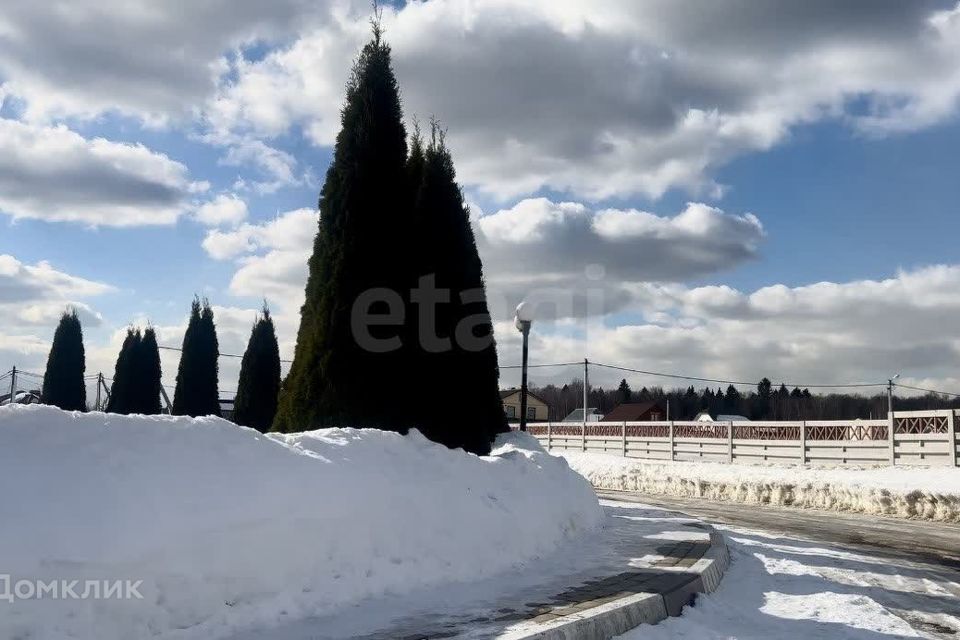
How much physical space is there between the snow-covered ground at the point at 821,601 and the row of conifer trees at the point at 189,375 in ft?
42.6

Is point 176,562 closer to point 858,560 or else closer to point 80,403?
point 858,560

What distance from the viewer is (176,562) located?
5027mm

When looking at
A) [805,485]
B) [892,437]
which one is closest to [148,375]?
[805,485]

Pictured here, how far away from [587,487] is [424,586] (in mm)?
5338

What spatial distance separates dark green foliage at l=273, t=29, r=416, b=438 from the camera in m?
9.66

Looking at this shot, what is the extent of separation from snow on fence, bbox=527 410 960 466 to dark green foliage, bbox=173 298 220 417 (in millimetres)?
15490

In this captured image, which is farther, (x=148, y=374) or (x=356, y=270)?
(x=148, y=374)

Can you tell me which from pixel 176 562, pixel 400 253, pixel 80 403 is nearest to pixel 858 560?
pixel 400 253

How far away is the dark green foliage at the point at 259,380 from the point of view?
19469 mm

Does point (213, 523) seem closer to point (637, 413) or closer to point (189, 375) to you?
point (189, 375)

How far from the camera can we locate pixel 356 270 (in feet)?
33.0

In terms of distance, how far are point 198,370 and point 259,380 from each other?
10.0ft

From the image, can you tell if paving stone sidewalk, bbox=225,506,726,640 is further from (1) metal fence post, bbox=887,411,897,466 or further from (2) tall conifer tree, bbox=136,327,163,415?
(2) tall conifer tree, bbox=136,327,163,415

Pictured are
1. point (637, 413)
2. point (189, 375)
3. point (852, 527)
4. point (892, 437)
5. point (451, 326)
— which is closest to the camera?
point (451, 326)
